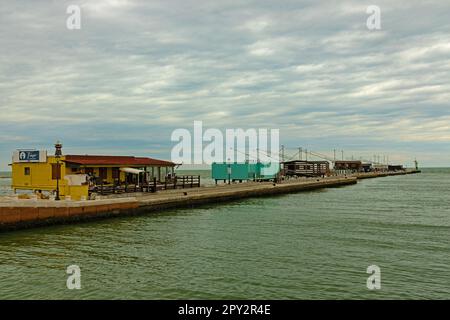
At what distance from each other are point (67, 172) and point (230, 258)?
22.3 metres

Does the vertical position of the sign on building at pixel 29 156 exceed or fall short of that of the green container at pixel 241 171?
it exceeds it

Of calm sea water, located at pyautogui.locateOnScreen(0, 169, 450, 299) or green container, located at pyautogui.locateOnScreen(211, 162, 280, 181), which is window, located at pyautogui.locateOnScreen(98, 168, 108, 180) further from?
green container, located at pyautogui.locateOnScreen(211, 162, 280, 181)

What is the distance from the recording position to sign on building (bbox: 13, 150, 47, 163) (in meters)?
34.8

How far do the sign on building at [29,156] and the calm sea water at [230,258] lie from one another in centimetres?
1040

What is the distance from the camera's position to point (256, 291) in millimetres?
13180

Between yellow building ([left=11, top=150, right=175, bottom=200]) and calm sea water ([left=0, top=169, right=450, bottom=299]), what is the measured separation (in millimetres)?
6308

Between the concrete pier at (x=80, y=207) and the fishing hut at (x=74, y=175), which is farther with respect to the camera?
the fishing hut at (x=74, y=175)

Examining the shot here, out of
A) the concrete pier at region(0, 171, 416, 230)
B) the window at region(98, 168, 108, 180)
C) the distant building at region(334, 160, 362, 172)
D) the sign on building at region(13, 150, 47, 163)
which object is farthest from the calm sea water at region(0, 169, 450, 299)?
the distant building at region(334, 160, 362, 172)

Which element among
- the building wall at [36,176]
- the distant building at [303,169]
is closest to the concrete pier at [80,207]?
the building wall at [36,176]

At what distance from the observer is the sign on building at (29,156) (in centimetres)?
3484

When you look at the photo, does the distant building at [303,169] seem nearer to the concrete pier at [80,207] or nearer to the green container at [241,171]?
the green container at [241,171]

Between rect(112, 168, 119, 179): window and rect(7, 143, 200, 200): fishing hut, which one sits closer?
rect(7, 143, 200, 200): fishing hut

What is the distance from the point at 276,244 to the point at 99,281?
30.8ft
